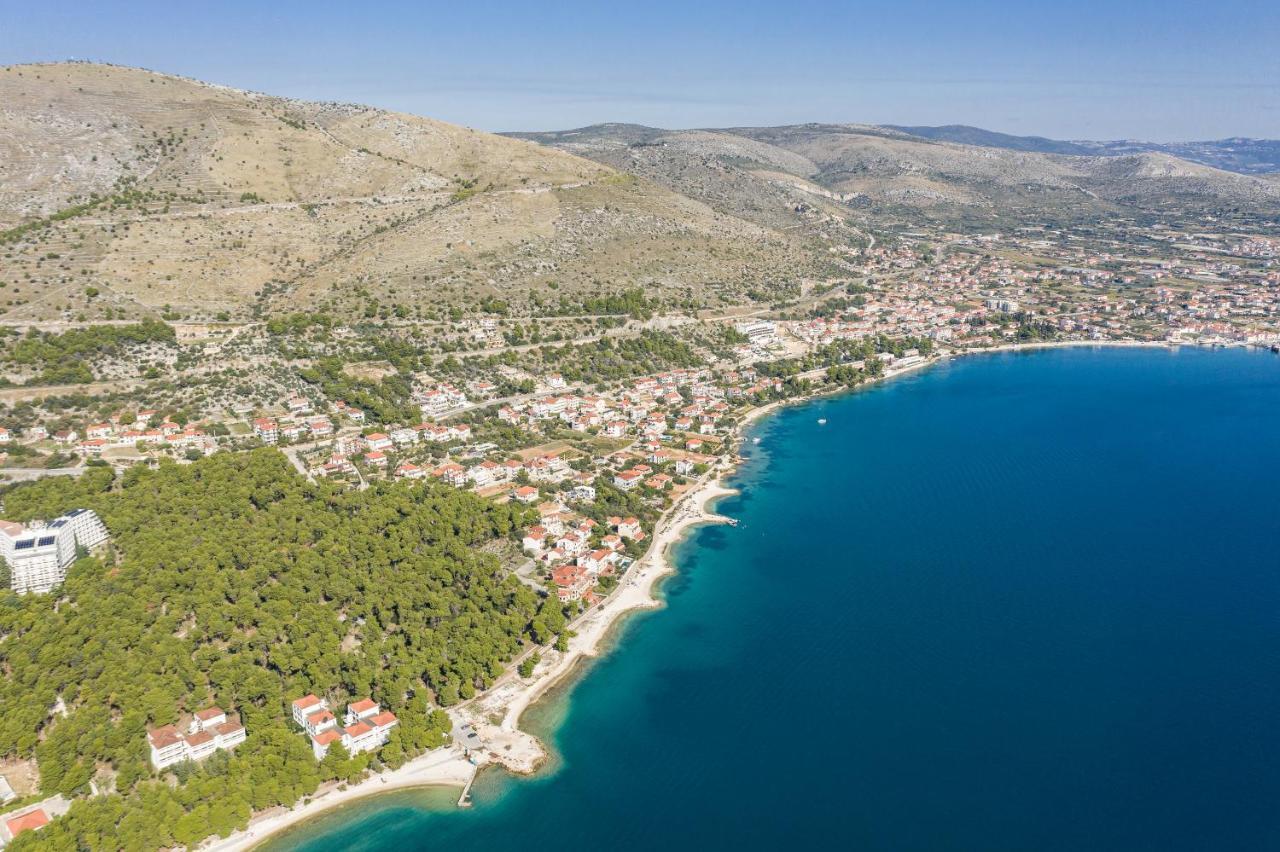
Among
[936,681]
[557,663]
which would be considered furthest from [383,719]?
[936,681]


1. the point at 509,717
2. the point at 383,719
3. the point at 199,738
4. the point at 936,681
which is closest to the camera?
the point at 199,738

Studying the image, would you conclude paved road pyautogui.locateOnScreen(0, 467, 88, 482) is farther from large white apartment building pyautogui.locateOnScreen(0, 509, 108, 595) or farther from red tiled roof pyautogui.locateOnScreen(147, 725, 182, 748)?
red tiled roof pyautogui.locateOnScreen(147, 725, 182, 748)

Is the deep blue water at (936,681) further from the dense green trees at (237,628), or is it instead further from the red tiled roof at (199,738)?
the red tiled roof at (199,738)

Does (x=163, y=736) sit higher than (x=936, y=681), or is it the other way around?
(x=163, y=736)

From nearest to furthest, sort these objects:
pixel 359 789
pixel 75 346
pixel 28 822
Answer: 1. pixel 28 822
2. pixel 359 789
3. pixel 75 346

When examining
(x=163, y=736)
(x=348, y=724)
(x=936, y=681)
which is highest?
(x=163, y=736)

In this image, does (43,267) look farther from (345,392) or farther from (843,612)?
(843,612)

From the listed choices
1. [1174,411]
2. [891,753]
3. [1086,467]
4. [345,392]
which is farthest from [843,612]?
[1174,411]

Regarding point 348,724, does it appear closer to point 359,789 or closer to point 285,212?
point 359,789
